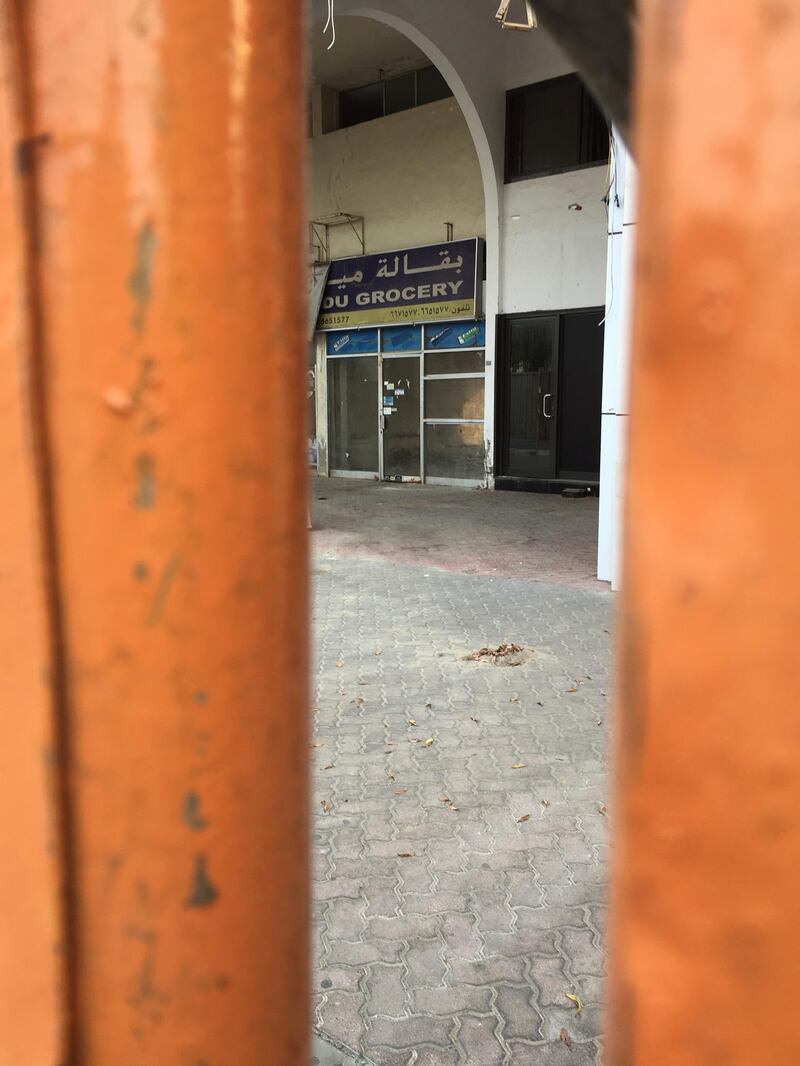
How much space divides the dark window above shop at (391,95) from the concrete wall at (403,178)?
0.41 m

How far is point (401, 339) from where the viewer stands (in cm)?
1526

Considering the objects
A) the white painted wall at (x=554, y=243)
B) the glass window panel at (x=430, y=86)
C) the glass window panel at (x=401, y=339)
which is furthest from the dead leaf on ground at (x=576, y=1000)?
the glass window panel at (x=430, y=86)

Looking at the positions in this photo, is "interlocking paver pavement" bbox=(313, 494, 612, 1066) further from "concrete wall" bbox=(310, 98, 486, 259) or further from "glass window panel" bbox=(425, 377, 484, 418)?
"concrete wall" bbox=(310, 98, 486, 259)

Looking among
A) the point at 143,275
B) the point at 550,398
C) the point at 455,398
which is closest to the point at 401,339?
the point at 455,398

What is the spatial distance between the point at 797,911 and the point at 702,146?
0.38 meters

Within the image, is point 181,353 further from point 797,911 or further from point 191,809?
point 797,911

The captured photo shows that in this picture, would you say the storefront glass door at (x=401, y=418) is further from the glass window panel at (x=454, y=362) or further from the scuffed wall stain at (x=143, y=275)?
the scuffed wall stain at (x=143, y=275)

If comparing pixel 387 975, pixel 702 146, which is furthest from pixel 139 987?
pixel 387 975

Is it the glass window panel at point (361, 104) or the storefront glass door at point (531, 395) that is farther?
the glass window panel at point (361, 104)

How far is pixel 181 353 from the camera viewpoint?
1.87 feet

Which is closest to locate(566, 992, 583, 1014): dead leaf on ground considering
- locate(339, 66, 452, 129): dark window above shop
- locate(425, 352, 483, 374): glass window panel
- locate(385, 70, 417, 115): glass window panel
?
locate(425, 352, 483, 374): glass window panel

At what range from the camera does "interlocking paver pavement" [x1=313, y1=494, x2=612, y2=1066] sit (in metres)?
2.17

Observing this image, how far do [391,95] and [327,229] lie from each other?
2698 millimetres

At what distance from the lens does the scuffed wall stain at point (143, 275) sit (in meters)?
0.56
